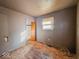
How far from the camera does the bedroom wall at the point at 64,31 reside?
15.3ft

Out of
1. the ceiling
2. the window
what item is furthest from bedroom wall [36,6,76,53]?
the ceiling

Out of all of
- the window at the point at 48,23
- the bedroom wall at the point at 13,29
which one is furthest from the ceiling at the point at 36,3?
the window at the point at 48,23

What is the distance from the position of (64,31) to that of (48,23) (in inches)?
68.7

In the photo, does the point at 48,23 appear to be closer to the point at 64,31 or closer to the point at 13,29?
the point at 64,31

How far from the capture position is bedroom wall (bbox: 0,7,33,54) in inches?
179

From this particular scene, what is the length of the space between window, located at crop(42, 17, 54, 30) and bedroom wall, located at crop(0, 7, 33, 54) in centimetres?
186

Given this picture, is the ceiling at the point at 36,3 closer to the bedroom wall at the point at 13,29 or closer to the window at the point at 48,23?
the bedroom wall at the point at 13,29

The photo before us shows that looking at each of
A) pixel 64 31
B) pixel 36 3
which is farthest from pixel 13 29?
pixel 64 31

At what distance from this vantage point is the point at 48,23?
656 cm

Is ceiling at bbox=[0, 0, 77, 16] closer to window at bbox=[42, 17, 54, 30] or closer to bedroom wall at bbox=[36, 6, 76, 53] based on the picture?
bedroom wall at bbox=[36, 6, 76, 53]

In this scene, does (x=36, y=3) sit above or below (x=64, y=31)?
above

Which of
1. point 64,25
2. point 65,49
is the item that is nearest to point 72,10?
point 64,25

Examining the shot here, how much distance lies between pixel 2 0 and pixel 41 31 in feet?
15.2

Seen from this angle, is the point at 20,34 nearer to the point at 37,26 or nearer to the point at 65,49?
the point at 37,26
